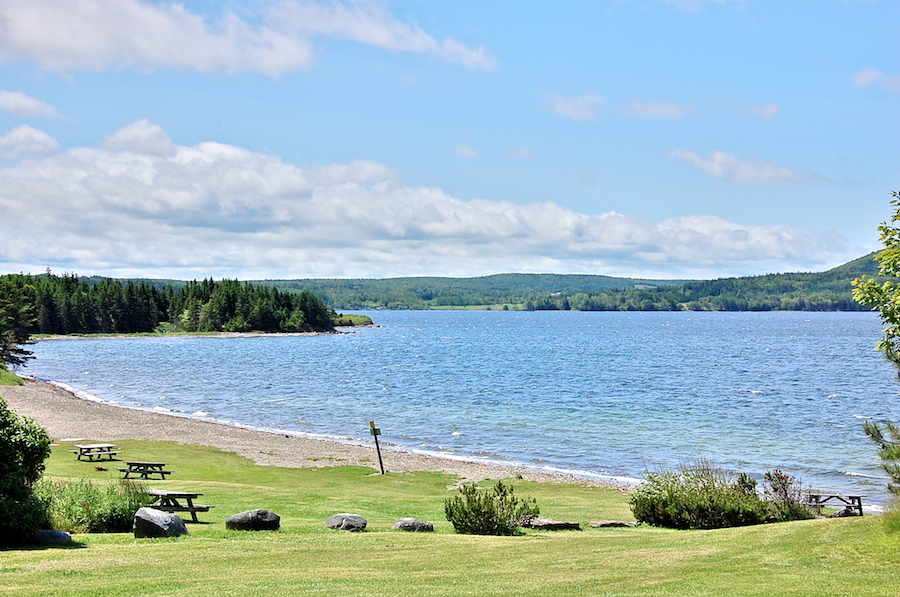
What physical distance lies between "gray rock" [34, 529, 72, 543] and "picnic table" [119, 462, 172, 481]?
1075cm

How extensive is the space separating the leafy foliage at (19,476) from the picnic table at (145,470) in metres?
10.5

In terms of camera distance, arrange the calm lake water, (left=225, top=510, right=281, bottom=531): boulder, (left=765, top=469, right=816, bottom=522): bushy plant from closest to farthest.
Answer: (left=225, top=510, right=281, bottom=531): boulder < (left=765, top=469, right=816, bottom=522): bushy plant < the calm lake water

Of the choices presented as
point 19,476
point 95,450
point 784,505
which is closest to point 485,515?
point 784,505

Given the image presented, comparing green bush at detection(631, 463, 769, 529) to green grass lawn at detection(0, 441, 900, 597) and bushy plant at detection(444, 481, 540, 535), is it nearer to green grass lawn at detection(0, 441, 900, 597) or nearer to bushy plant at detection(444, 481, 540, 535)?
green grass lawn at detection(0, 441, 900, 597)

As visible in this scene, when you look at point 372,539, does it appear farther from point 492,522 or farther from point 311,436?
point 311,436

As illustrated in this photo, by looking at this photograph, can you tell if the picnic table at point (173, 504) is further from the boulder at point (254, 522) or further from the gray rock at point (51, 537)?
the gray rock at point (51, 537)

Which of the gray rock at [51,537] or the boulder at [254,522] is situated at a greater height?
the gray rock at [51,537]

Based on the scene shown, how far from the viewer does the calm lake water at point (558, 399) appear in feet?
118

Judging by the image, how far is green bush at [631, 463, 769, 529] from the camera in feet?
59.7

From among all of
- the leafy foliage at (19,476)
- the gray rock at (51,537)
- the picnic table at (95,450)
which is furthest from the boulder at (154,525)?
the picnic table at (95,450)

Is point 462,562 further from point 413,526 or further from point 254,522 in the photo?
point 254,522

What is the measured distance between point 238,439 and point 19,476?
24.9m

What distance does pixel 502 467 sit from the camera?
3238 cm

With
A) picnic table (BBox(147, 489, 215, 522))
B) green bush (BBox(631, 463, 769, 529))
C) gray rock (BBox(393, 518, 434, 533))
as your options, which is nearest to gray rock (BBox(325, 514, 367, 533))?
gray rock (BBox(393, 518, 434, 533))
